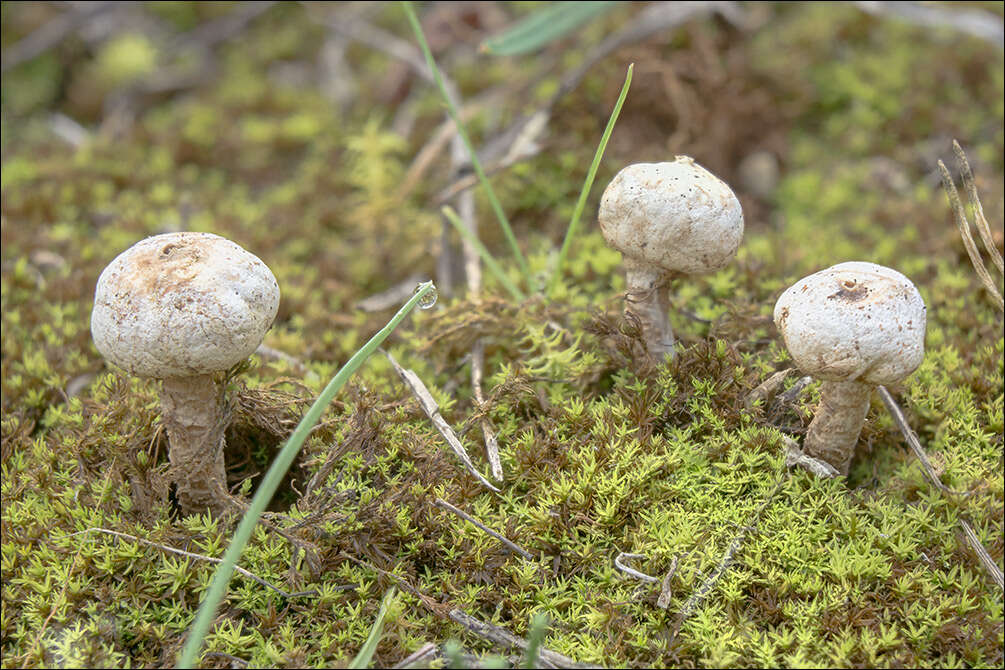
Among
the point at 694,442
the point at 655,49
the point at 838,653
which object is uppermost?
the point at 655,49

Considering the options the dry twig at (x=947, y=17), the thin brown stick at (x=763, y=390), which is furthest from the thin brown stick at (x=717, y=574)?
the dry twig at (x=947, y=17)

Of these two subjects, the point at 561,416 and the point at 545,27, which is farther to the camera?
the point at 545,27

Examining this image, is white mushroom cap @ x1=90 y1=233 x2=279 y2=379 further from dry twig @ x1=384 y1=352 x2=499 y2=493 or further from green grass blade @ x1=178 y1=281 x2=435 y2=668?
dry twig @ x1=384 y1=352 x2=499 y2=493

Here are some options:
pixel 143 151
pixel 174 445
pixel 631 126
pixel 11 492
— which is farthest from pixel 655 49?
pixel 11 492

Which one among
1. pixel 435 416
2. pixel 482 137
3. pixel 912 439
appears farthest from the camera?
pixel 482 137

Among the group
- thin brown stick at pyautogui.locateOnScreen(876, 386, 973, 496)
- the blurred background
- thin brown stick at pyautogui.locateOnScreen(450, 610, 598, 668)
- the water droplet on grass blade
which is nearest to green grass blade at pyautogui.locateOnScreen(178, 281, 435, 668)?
the water droplet on grass blade

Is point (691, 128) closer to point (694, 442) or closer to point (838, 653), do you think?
point (694, 442)

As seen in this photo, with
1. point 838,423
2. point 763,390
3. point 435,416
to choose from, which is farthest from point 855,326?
point 435,416

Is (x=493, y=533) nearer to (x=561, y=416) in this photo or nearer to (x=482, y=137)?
(x=561, y=416)
